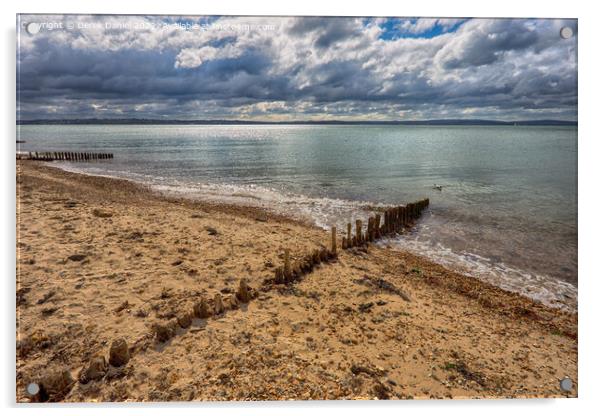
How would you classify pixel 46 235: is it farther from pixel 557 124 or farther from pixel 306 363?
pixel 557 124

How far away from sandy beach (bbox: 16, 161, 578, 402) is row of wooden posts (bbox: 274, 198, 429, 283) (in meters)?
0.23

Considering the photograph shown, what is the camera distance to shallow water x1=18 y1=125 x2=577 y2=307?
866 centimetres

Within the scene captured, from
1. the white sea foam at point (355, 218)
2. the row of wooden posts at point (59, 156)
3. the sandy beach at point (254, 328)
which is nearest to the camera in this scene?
the sandy beach at point (254, 328)

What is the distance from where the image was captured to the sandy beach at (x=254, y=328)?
4172mm

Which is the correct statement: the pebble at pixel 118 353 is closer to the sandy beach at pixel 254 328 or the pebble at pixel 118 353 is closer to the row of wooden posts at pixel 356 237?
the sandy beach at pixel 254 328

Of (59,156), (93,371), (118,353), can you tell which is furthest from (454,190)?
(59,156)

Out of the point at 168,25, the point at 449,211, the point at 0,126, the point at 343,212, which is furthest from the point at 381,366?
the point at 449,211

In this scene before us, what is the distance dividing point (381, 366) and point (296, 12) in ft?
17.1

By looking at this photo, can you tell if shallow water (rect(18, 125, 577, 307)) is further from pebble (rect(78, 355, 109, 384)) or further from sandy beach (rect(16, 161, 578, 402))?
pebble (rect(78, 355, 109, 384))

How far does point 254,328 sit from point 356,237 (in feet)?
16.9

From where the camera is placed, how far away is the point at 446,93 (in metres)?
7.05

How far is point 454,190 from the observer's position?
1962cm

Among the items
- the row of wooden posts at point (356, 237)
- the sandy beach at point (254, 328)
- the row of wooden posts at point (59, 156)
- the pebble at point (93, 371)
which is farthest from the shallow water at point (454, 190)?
the pebble at point (93, 371)

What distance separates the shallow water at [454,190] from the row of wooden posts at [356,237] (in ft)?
1.83
